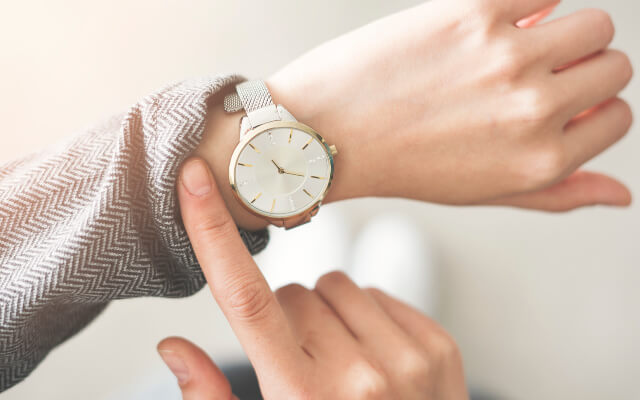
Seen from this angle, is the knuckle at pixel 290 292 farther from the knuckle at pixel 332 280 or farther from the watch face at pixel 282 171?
the watch face at pixel 282 171

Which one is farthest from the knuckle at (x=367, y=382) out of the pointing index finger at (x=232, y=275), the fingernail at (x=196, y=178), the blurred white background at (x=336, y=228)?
the blurred white background at (x=336, y=228)

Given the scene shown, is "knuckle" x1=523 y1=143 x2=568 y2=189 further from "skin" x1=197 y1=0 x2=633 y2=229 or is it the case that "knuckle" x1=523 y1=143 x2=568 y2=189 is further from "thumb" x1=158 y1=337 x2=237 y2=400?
"thumb" x1=158 y1=337 x2=237 y2=400

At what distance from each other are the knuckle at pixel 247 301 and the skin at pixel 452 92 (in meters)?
0.20

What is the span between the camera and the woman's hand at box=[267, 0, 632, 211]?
2.87ft

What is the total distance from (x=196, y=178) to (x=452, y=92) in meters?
0.53

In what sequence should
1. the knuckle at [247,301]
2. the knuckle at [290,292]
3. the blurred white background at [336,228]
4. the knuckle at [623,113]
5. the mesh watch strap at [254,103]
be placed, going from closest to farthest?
the knuckle at [247,301]
the mesh watch strap at [254,103]
the knuckle at [290,292]
the knuckle at [623,113]
the blurred white background at [336,228]

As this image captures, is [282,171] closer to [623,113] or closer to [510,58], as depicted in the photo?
[510,58]

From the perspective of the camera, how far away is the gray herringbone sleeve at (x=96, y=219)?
715mm

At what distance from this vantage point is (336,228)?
1.61 meters

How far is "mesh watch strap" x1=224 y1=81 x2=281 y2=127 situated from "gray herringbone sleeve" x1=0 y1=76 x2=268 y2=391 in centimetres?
4

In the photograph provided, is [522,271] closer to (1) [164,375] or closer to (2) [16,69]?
(1) [164,375]

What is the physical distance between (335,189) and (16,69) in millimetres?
1334

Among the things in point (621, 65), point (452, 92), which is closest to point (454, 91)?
point (452, 92)

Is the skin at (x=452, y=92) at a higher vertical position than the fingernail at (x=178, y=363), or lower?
higher
